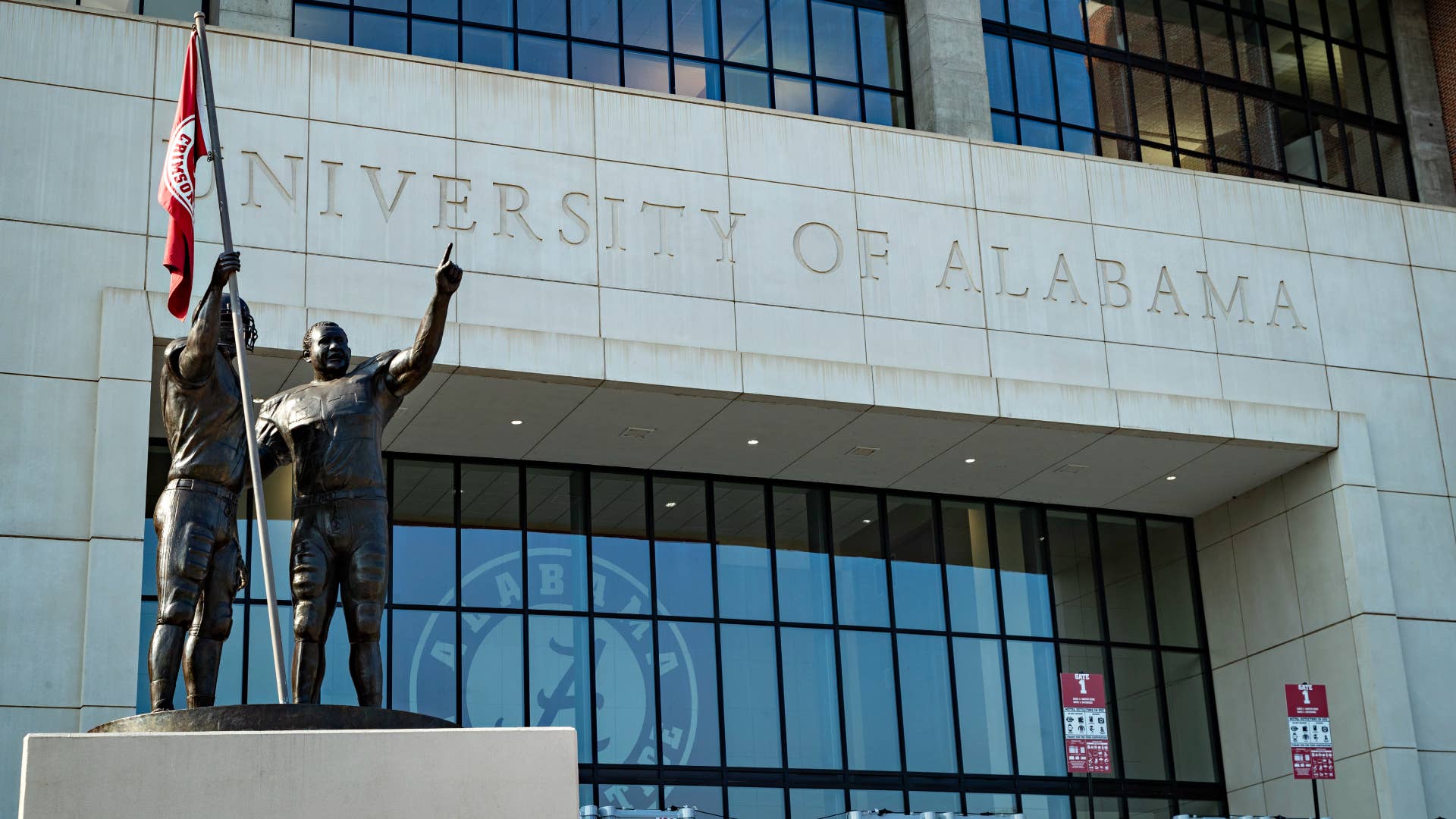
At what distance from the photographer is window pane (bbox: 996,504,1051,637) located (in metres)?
24.3

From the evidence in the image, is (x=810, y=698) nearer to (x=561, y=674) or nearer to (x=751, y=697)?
(x=751, y=697)

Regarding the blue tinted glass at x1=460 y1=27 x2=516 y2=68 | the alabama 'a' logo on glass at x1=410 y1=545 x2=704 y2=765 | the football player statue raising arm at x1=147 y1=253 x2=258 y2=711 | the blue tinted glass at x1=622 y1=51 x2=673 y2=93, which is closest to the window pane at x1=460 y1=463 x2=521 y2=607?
the alabama 'a' logo on glass at x1=410 y1=545 x2=704 y2=765

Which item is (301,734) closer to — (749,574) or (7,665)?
(7,665)

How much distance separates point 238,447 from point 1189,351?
15.2m

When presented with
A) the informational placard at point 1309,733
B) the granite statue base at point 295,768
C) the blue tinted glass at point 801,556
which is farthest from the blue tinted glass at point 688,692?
the granite statue base at point 295,768

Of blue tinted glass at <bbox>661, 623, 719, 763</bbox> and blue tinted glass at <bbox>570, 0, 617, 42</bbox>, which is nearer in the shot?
blue tinted glass at <bbox>661, 623, 719, 763</bbox>

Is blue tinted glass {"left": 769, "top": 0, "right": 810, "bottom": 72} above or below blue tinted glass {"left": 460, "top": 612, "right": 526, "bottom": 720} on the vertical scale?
above

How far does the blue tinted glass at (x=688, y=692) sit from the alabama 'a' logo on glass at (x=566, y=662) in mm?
14

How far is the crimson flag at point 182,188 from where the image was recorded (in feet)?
34.5

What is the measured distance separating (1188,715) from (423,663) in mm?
11104

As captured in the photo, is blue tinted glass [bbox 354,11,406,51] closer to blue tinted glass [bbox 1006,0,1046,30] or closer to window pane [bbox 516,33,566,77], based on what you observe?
window pane [bbox 516,33,566,77]

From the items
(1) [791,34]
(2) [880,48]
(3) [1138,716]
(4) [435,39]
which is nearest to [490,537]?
(4) [435,39]

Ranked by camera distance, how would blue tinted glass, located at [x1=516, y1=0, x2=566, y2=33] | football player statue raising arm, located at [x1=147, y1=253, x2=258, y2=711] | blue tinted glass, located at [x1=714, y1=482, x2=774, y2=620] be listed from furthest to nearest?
blue tinted glass, located at [x1=516, y1=0, x2=566, y2=33]
blue tinted glass, located at [x1=714, y1=482, x2=774, y2=620]
football player statue raising arm, located at [x1=147, y1=253, x2=258, y2=711]

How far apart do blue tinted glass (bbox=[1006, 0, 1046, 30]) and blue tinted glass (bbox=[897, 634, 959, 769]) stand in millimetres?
9165
